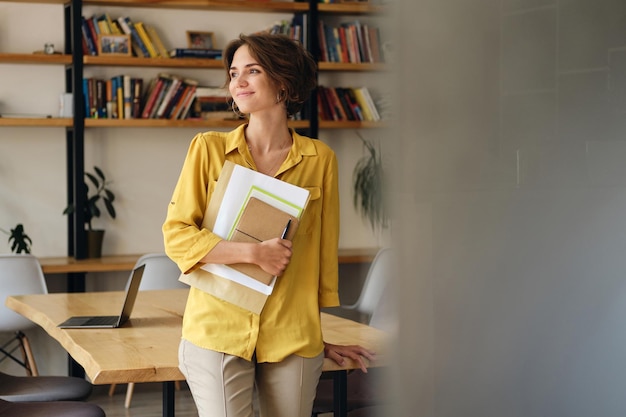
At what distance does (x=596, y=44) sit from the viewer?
31 cm

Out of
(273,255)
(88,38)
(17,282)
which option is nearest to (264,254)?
(273,255)

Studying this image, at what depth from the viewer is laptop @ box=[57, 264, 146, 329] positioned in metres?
2.90

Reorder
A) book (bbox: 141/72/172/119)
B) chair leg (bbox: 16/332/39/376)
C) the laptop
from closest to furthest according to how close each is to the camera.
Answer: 1. the laptop
2. chair leg (bbox: 16/332/39/376)
3. book (bbox: 141/72/172/119)

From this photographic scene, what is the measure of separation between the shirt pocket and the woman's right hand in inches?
5.3

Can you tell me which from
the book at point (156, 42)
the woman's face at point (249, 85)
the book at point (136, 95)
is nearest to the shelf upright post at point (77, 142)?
the book at point (136, 95)

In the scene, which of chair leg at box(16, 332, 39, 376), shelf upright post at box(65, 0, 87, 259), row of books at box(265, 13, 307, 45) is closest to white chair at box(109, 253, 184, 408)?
chair leg at box(16, 332, 39, 376)

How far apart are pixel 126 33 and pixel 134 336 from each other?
3183 mm

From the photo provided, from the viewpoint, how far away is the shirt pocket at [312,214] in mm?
1790

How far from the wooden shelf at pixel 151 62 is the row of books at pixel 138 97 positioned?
0.12 meters

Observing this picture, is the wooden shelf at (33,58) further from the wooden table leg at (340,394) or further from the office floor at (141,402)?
the wooden table leg at (340,394)

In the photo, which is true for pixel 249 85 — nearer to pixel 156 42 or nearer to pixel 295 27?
pixel 156 42

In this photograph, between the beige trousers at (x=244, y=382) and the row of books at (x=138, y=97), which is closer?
the beige trousers at (x=244, y=382)

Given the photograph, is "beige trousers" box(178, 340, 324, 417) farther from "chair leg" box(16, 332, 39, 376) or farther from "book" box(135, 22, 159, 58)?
"book" box(135, 22, 159, 58)

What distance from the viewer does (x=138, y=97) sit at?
18.0 feet
